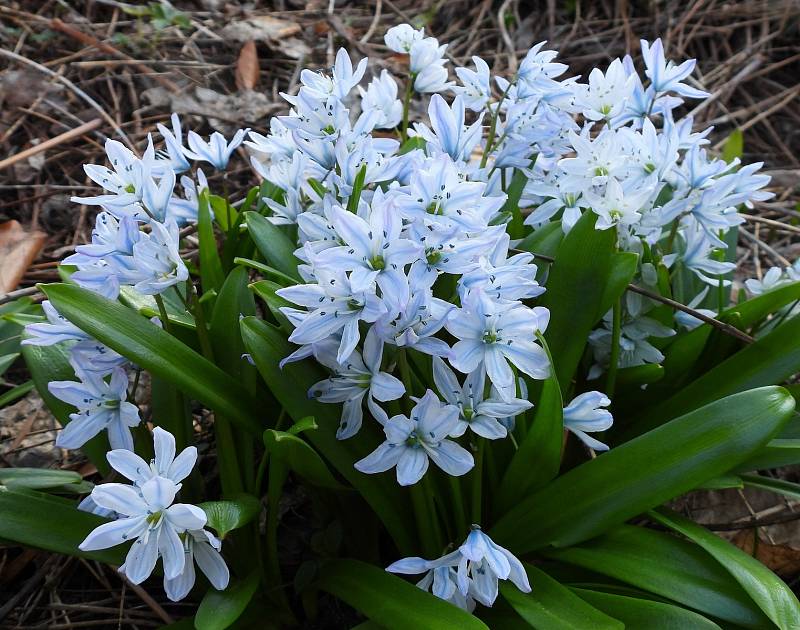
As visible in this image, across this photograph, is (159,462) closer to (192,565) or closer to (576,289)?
(192,565)

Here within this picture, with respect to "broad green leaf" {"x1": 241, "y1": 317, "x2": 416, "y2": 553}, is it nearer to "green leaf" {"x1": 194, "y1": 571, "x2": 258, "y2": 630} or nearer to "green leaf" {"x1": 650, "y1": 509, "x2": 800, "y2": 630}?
"green leaf" {"x1": 194, "y1": 571, "x2": 258, "y2": 630}

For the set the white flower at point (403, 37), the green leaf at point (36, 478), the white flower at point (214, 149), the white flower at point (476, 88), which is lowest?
the green leaf at point (36, 478)

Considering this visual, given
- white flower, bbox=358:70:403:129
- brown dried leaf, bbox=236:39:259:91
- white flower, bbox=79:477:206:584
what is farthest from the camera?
brown dried leaf, bbox=236:39:259:91

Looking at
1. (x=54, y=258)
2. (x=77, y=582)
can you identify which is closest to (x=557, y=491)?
(x=77, y=582)

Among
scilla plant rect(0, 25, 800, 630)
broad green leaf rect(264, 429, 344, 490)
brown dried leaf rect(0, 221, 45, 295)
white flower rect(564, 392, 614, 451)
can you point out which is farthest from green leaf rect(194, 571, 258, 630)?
brown dried leaf rect(0, 221, 45, 295)

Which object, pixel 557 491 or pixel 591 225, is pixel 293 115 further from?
pixel 557 491

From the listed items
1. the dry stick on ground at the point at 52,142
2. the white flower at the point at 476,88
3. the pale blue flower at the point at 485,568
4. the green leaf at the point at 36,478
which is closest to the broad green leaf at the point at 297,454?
the pale blue flower at the point at 485,568

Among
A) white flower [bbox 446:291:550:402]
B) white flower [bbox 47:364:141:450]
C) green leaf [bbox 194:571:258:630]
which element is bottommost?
green leaf [bbox 194:571:258:630]

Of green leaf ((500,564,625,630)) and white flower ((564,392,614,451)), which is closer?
green leaf ((500,564,625,630))

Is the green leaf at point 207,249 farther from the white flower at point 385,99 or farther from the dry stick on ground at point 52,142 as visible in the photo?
the dry stick on ground at point 52,142

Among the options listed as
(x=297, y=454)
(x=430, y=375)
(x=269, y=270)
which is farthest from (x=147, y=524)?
(x=430, y=375)
